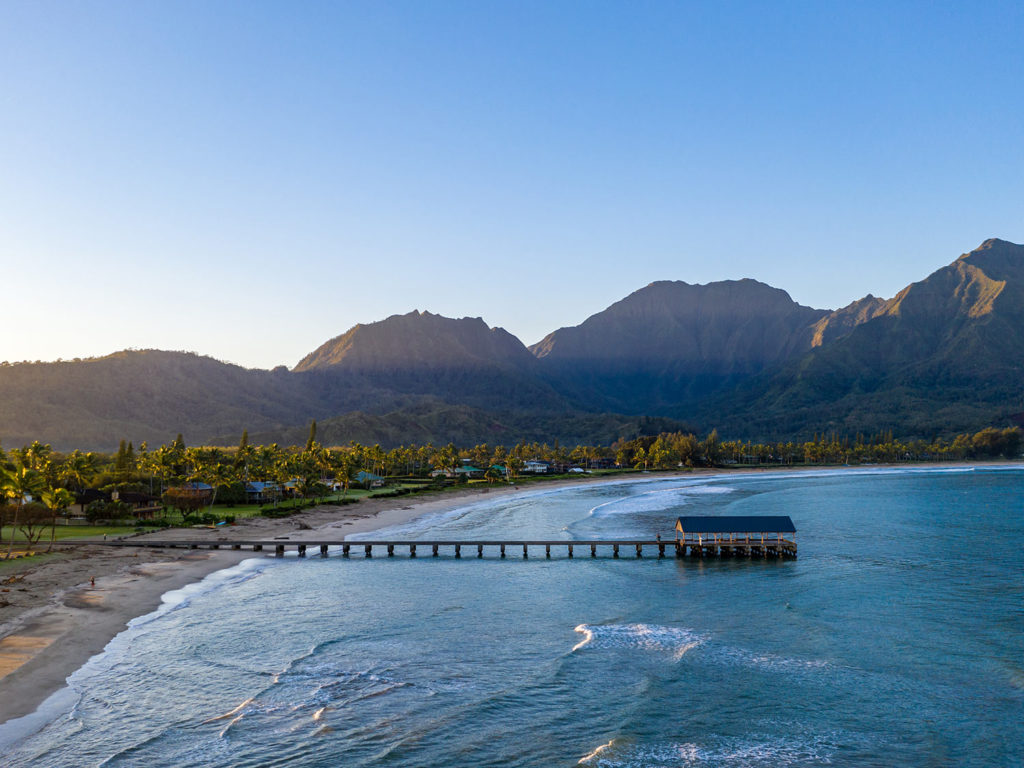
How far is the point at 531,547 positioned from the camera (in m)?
70.9

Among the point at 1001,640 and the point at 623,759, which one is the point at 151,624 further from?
the point at 1001,640

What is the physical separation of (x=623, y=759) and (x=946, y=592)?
3873 centimetres

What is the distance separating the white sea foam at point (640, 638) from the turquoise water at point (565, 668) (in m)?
0.21

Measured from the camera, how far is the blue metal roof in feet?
212

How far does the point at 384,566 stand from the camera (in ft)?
205

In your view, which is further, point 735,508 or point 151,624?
point 735,508

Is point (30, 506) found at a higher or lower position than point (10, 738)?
higher

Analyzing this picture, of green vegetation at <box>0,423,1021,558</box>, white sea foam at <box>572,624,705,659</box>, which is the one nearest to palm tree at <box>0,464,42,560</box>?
green vegetation at <box>0,423,1021,558</box>

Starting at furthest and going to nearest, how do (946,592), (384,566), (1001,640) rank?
(384,566)
(946,592)
(1001,640)

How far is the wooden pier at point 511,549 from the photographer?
66312 millimetres

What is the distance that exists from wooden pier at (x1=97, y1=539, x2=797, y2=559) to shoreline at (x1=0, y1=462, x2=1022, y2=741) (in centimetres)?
220

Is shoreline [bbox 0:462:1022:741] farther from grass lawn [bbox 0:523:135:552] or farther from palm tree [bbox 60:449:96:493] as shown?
palm tree [bbox 60:449:96:493]

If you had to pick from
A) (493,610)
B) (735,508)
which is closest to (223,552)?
(493,610)

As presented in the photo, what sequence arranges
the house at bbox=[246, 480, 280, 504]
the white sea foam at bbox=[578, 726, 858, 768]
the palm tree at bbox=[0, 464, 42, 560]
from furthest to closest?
the house at bbox=[246, 480, 280, 504] < the palm tree at bbox=[0, 464, 42, 560] < the white sea foam at bbox=[578, 726, 858, 768]
